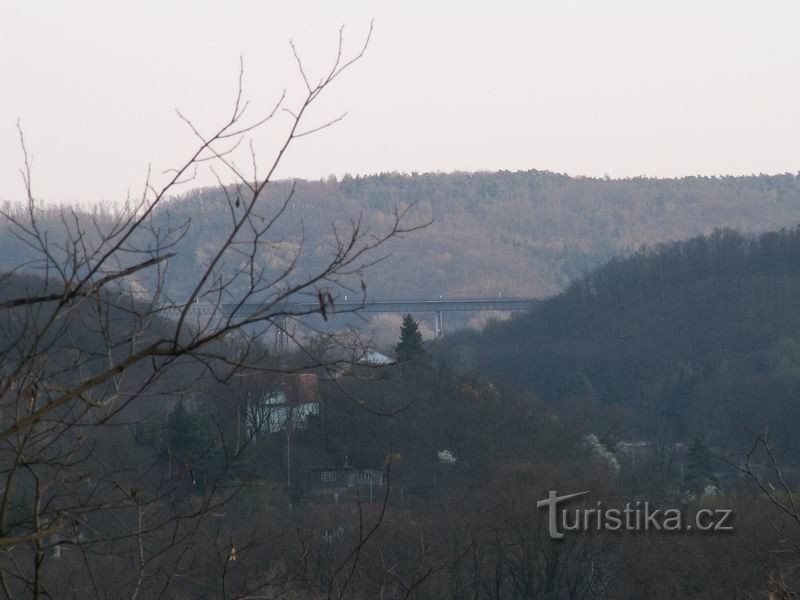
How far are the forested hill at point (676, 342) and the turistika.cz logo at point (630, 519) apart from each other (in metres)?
18.5

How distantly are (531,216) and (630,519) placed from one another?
5107 inches

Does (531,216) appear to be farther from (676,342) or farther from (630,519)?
(630,519)

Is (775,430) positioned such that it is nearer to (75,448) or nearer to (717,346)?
(717,346)

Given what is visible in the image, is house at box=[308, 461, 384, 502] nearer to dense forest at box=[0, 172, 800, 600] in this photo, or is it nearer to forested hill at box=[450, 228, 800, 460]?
dense forest at box=[0, 172, 800, 600]

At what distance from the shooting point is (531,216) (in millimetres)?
153375

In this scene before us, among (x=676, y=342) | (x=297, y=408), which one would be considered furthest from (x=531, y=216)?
(x=297, y=408)

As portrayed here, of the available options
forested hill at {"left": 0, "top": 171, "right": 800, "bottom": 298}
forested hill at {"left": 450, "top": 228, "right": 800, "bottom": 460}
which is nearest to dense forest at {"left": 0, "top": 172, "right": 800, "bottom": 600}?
forested hill at {"left": 450, "top": 228, "right": 800, "bottom": 460}

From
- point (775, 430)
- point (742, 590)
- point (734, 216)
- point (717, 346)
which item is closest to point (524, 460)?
point (742, 590)

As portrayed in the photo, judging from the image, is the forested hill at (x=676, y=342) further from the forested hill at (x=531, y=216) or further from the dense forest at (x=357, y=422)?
the forested hill at (x=531, y=216)

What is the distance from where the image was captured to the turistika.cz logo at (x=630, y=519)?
2369cm

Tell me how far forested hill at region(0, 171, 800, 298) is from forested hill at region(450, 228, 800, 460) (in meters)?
33.6

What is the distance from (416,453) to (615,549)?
34.0ft

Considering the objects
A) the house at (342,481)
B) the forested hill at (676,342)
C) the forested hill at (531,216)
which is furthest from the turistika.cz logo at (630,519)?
the forested hill at (531,216)

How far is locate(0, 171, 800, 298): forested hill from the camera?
414ft
